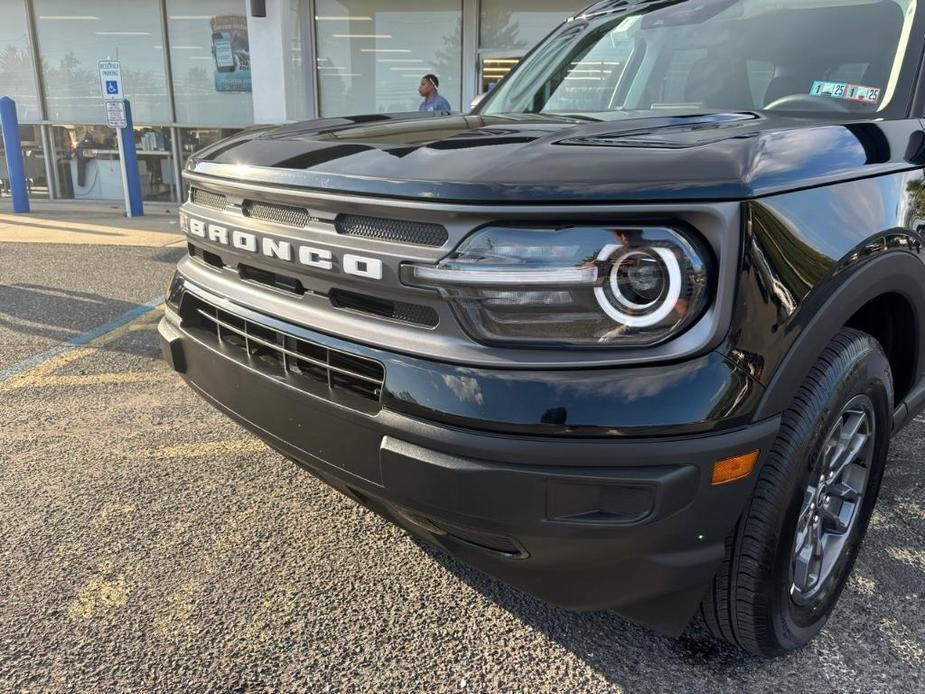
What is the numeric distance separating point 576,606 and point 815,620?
86cm

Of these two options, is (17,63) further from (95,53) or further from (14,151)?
(14,151)

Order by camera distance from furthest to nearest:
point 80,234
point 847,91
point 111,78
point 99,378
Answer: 1. point 111,78
2. point 80,234
3. point 99,378
4. point 847,91

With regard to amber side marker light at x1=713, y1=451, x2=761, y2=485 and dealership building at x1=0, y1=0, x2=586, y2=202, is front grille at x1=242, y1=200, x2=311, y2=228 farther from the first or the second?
dealership building at x1=0, y1=0, x2=586, y2=202

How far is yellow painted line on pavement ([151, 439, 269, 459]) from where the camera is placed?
3.04 meters

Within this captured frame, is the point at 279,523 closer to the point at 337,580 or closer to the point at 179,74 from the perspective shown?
the point at 337,580

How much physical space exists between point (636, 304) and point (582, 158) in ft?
1.09

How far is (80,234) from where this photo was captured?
339 inches

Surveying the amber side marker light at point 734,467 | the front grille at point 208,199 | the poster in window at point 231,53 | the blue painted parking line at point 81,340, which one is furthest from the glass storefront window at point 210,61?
the amber side marker light at point 734,467

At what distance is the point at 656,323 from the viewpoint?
1390mm

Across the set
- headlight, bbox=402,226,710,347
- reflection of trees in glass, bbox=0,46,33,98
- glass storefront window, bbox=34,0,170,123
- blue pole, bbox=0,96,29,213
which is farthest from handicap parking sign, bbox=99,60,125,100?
headlight, bbox=402,226,710,347

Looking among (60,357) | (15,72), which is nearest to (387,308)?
(60,357)

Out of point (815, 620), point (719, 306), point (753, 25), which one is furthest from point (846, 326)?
point (753, 25)

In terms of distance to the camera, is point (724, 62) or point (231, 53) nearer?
point (724, 62)

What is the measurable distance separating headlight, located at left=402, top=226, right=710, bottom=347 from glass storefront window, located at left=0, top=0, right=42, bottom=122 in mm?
13540
